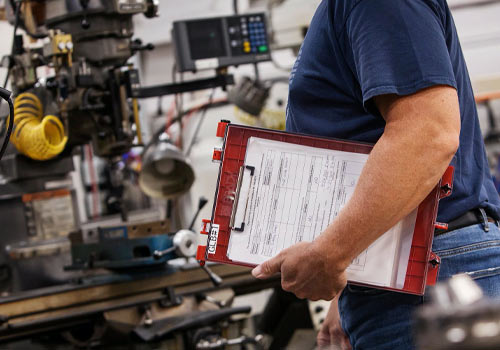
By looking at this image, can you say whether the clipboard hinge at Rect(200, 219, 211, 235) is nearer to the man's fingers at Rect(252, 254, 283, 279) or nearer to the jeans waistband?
the man's fingers at Rect(252, 254, 283, 279)

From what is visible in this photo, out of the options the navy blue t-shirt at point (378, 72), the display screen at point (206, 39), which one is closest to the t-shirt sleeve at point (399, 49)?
the navy blue t-shirt at point (378, 72)

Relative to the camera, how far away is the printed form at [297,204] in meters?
1.02

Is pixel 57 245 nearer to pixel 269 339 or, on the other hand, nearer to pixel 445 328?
pixel 269 339

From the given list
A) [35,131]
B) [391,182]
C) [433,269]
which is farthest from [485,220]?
[35,131]

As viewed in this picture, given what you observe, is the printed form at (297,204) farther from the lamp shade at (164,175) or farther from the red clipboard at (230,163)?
the lamp shade at (164,175)

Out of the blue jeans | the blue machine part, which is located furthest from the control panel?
the blue jeans

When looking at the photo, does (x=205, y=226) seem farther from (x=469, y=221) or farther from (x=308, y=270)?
(x=469, y=221)

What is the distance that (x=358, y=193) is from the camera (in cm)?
93

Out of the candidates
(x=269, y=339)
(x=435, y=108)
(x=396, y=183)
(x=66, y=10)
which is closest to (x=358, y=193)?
(x=396, y=183)

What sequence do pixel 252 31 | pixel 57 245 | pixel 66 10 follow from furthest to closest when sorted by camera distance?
pixel 252 31
pixel 57 245
pixel 66 10

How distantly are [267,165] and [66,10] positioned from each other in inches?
48.6

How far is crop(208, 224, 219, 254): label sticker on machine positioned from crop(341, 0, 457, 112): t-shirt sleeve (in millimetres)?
321

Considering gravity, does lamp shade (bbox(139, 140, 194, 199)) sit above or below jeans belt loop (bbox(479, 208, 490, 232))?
below

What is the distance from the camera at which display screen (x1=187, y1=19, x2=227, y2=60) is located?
2.31 meters
